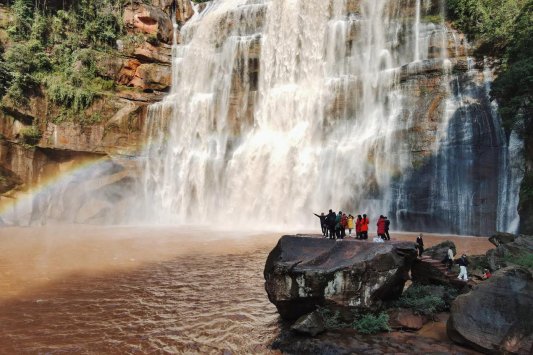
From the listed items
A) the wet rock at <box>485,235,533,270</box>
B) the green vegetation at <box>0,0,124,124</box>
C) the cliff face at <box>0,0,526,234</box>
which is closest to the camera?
the wet rock at <box>485,235,533,270</box>

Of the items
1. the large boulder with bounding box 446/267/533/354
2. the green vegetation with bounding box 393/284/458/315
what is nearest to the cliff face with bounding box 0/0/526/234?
the green vegetation with bounding box 393/284/458/315

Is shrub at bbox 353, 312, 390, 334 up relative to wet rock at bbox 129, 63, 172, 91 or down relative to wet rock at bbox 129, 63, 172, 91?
down

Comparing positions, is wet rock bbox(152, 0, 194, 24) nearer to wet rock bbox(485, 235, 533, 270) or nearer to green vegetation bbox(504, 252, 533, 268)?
wet rock bbox(485, 235, 533, 270)

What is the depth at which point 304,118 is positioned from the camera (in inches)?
1314

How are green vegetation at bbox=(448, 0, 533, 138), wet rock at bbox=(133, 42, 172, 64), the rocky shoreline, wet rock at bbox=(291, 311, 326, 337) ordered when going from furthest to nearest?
wet rock at bbox=(133, 42, 172, 64)
green vegetation at bbox=(448, 0, 533, 138)
wet rock at bbox=(291, 311, 326, 337)
the rocky shoreline

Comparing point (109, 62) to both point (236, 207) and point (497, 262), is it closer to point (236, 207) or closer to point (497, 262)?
point (236, 207)

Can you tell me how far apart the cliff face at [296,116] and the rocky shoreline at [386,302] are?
1563cm

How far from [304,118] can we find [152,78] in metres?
16.5

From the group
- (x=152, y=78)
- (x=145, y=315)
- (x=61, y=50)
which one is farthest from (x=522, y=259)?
(x=61, y=50)

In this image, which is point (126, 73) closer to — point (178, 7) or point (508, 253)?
point (178, 7)

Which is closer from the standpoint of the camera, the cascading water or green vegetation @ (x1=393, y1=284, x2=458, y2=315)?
green vegetation @ (x1=393, y1=284, x2=458, y2=315)

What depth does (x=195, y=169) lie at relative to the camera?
36.1 m

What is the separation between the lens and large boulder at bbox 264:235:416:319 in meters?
9.40

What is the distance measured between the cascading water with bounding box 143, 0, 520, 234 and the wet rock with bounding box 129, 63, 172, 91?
1.11 metres
